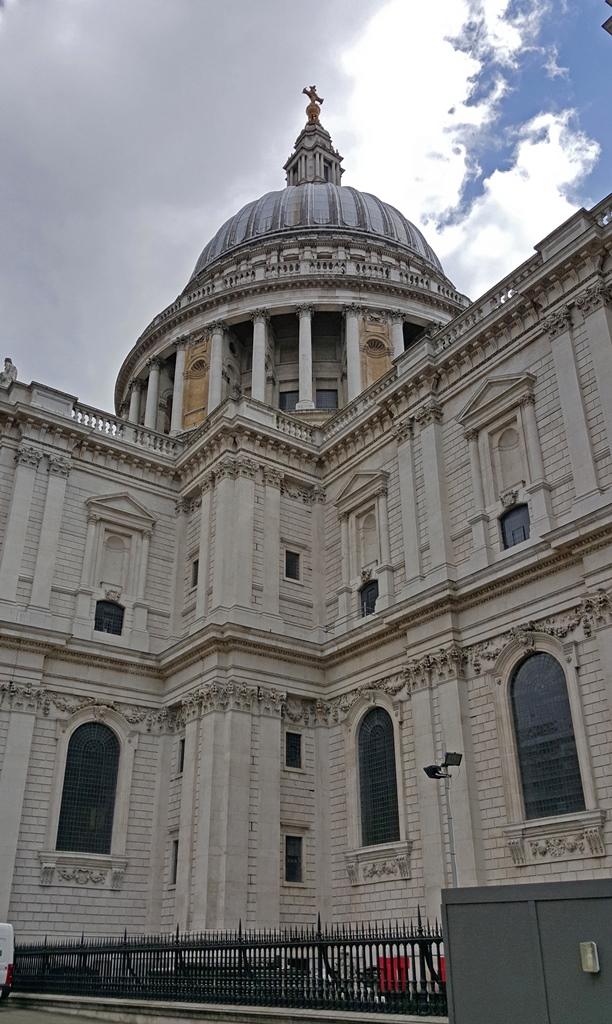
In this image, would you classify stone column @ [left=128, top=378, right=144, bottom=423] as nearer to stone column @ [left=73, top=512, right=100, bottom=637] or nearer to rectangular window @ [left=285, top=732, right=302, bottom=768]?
stone column @ [left=73, top=512, right=100, bottom=637]

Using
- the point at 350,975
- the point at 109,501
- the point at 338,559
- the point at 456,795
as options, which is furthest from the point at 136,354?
the point at 350,975

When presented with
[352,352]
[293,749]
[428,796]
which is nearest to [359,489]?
[293,749]

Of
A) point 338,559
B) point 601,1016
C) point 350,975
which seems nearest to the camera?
point 601,1016

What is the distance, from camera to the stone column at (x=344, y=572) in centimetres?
3155

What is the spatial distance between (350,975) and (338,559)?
19358 mm

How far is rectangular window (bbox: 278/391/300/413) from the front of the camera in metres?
49.6

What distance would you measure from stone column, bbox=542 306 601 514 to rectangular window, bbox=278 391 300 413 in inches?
984

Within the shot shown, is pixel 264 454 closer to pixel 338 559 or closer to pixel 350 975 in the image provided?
pixel 338 559

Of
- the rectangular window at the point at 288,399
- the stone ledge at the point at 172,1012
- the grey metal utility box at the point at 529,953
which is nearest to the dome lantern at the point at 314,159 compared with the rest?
the rectangular window at the point at 288,399

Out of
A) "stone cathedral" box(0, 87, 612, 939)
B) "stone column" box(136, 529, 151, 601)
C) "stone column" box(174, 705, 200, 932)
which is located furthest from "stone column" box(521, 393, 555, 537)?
"stone column" box(136, 529, 151, 601)

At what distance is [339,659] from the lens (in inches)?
1208

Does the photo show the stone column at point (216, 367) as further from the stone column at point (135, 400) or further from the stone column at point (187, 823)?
the stone column at point (187, 823)

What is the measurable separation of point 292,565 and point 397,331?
22.3 m

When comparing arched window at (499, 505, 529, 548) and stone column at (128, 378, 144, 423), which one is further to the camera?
stone column at (128, 378, 144, 423)
